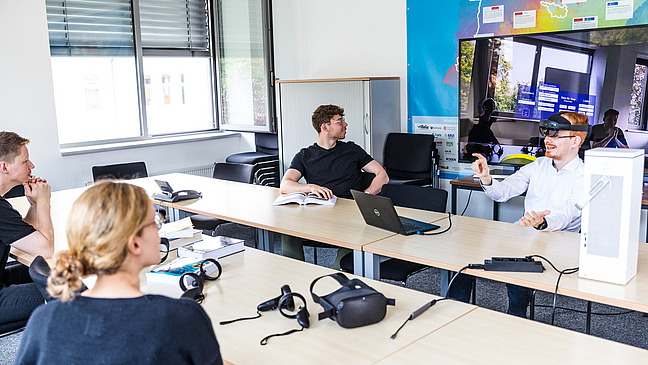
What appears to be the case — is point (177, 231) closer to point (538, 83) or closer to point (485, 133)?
point (485, 133)

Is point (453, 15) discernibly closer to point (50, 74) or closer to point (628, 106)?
point (628, 106)

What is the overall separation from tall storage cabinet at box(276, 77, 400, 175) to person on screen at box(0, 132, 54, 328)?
9.80 ft

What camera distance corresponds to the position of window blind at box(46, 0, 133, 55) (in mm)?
5926

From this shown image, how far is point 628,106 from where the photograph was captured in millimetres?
4129

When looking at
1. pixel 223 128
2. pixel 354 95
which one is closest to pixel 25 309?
pixel 354 95

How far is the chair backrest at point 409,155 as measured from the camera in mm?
5309

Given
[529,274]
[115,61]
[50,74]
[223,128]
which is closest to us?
[529,274]

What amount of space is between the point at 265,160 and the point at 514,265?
4.32 m

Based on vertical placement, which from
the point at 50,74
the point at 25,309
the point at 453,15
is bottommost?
the point at 25,309

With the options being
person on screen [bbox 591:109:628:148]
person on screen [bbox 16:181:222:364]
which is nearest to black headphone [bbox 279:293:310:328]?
person on screen [bbox 16:181:222:364]

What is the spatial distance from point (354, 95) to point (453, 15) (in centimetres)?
110

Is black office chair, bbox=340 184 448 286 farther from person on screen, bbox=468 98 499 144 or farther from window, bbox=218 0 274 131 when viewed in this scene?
window, bbox=218 0 274 131

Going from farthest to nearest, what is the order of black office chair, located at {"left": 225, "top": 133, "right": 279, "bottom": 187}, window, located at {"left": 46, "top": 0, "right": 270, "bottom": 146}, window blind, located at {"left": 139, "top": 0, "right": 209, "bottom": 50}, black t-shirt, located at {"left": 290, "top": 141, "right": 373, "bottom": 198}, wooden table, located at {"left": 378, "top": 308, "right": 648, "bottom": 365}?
window blind, located at {"left": 139, "top": 0, "right": 209, "bottom": 50} → black office chair, located at {"left": 225, "top": 133, "right": 279, "bottom": 187} → window, located at {"left": 46, "top": 0, "right": 270, "bottom": 146} → black t-shirt, located at {"left": 290, "top": 141, "right": 373, "bottom": 198} → wooden table, located at {"left": 378, "top": 308, "right": 648, "bottom": 365}

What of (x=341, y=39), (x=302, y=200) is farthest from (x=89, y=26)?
(x=302, y=200)
